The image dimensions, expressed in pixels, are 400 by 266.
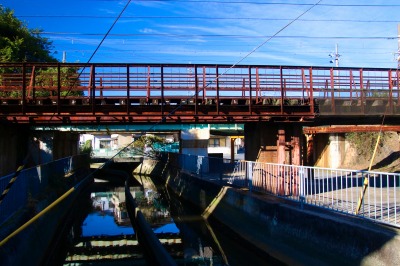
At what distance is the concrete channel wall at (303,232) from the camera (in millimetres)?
7352

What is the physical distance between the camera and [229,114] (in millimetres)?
18422

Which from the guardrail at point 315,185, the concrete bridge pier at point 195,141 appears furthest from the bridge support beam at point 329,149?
the guardrail at point 315,185

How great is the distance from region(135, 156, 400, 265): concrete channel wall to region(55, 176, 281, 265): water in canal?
0.50m

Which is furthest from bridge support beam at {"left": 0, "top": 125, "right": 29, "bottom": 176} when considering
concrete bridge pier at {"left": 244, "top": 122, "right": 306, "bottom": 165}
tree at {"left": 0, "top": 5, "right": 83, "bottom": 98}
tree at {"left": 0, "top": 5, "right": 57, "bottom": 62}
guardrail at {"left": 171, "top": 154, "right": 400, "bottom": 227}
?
tree at {"left": 0, "top": 5, "right": 57, "bottom": 62}

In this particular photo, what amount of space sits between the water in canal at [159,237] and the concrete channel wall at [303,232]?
0.50 meters

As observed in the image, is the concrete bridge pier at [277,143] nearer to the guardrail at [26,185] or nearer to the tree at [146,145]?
the guardrail at [26,185]

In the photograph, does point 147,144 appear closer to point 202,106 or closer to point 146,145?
point 146,145

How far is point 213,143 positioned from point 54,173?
50.4 metres

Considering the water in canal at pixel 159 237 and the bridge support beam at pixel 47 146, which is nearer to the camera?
the water in canal at pixel 159 237

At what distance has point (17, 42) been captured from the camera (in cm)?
4269

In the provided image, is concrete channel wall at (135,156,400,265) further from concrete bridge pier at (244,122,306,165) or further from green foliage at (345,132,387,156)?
green foliage at (345,132,387,156)

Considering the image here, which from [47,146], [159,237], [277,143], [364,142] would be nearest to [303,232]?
[159,237]

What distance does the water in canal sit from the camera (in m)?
12.1

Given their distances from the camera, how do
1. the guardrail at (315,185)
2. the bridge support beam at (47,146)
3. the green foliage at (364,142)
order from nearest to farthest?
the guardrail at (315,185), the bridge support beam at (47,146), the green foliage at (364,142)
